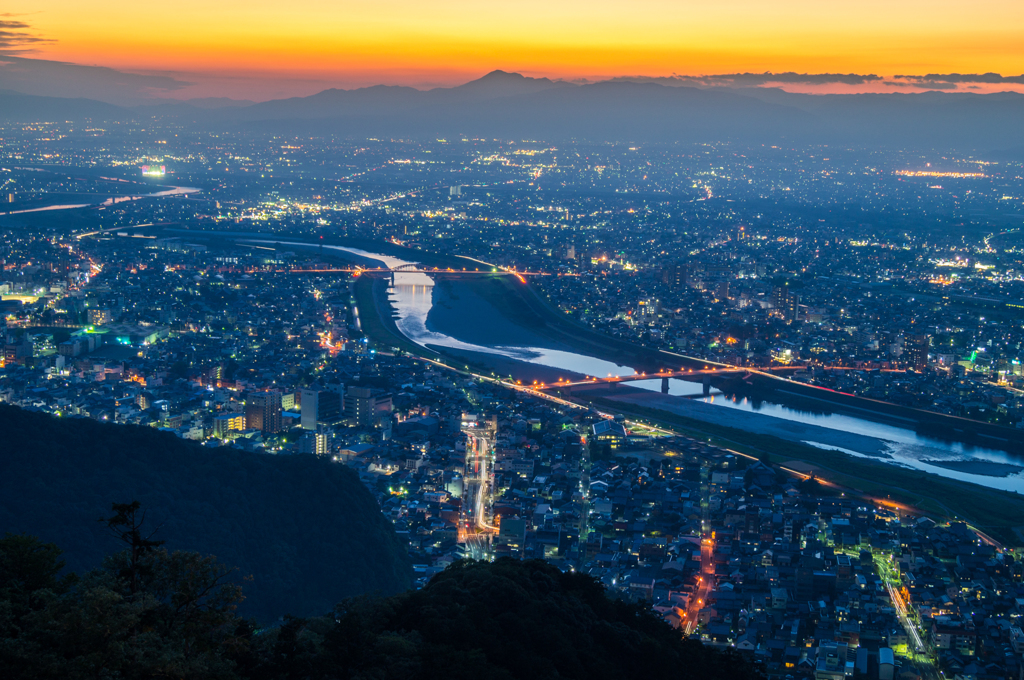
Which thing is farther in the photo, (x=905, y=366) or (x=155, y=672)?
(x=905, y=366)

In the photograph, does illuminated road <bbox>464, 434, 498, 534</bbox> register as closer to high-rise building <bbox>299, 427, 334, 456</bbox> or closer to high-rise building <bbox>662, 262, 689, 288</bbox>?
high-rise building <bbox>299, 427, 334, 456</bbox>

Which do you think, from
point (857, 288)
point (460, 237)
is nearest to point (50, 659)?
point (857, 288)

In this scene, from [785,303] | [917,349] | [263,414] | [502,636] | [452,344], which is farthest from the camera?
[785,303]

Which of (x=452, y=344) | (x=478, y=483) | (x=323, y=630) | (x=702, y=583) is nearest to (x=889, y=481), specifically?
(x=702, y=583)

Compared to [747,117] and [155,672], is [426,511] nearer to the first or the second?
[155,672]

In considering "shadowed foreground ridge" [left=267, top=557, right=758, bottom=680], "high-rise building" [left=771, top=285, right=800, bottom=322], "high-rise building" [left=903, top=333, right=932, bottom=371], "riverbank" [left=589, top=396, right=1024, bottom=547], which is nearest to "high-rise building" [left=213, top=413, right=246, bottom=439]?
"riverbank" [left=589, top=396, right=1024, bottom=547]

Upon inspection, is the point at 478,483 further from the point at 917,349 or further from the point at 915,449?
the point at 917,349

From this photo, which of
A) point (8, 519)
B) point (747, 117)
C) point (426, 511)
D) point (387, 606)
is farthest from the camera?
point (747, 117)

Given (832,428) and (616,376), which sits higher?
(616,376)
